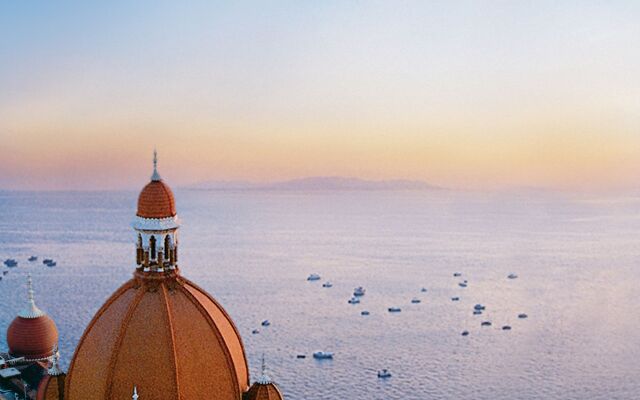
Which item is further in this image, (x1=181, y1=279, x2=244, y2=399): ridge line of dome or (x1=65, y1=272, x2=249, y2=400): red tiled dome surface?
(x1=181, y1=279, x2=244, y2=399): ridge line of dome

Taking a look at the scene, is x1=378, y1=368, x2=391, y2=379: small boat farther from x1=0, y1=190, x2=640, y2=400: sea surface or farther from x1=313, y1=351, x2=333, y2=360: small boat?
x1=313, y1=351, x2=333, y2=360: small boat

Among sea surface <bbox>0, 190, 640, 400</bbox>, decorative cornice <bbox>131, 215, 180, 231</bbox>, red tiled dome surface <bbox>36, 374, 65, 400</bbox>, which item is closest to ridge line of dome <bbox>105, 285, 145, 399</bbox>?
decorative cornice <bbox>131, 215, 180, 231</bbox>

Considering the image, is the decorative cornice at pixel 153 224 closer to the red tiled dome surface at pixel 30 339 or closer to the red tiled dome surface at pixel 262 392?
the red tiled dome surface at pixel 262 392

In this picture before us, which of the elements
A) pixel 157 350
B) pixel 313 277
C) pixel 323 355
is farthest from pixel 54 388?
pixel 313 277

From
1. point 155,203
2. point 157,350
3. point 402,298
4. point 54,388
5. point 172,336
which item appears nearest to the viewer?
point 157,350

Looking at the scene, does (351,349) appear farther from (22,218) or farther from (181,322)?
(22,218)

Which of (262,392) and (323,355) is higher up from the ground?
(262,392)

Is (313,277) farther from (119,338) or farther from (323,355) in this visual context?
(119,338)
